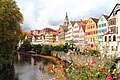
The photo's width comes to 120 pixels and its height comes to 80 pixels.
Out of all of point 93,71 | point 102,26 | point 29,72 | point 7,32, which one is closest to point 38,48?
point 102,26

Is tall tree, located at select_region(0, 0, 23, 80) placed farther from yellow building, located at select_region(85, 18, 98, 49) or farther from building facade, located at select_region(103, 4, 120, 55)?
yellow building, located at select_region(85, 18, 98, 49)

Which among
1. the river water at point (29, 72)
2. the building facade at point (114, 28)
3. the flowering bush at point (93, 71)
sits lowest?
the river water at point (29, 72)

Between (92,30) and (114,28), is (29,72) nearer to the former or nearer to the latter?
(114,28)

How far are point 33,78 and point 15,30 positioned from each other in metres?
6.23

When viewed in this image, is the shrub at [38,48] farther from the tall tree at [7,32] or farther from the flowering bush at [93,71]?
the flowering bush at [93,71]

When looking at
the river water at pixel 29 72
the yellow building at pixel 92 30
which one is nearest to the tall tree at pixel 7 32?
the river water at pixel 29 72

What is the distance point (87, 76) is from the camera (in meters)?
5.95

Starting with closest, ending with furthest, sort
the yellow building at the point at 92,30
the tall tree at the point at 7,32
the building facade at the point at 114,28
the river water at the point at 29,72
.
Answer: the tall tree at the point at 7,32, the river water at the point at 29,72, the building facade at the point at 114,28, the yellow building at the point at 92,30

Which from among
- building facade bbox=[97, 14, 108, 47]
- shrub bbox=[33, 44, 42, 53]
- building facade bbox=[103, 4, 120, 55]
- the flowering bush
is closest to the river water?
building facade bbox=[103, 4, 120, 55]

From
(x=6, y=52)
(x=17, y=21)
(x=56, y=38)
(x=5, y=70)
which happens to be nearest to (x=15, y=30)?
(x=17, y=21)

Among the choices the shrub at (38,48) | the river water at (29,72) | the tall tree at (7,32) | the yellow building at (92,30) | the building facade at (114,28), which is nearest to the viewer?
the tall tree at (7,32)

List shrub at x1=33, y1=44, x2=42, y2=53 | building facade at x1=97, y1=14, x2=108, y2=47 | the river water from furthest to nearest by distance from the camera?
shrub at x1=33, y1=44, x2=42, y2=53
building facade at x1=97, y1=14, x2=108, y2=47
the river water

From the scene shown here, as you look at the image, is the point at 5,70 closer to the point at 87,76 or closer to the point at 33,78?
the point at 33,78

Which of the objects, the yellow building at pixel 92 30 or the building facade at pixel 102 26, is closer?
the building facade at pixel 102 26
